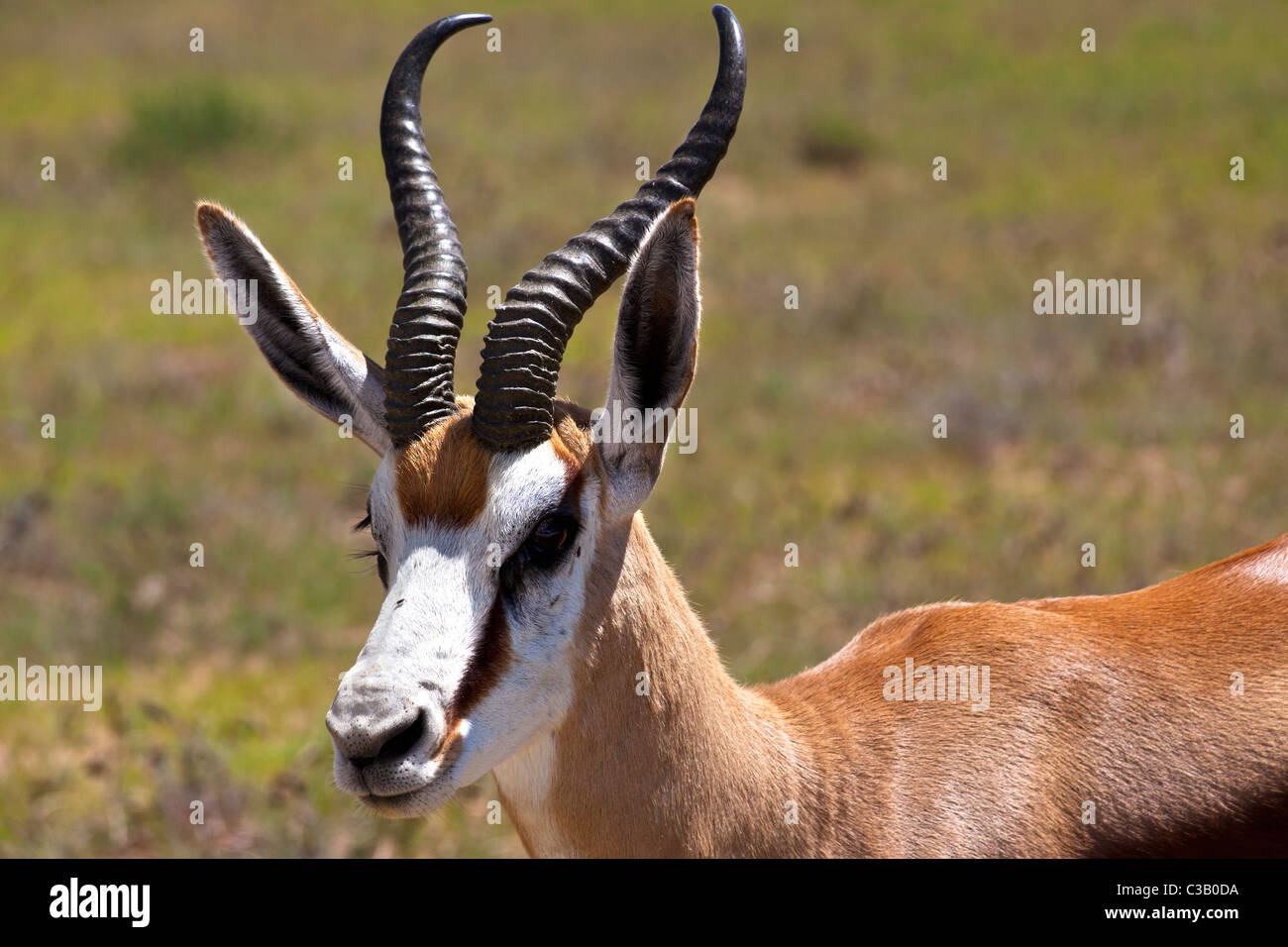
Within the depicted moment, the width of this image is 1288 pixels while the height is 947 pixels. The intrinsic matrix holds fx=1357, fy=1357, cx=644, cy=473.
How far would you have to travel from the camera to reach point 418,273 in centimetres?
379

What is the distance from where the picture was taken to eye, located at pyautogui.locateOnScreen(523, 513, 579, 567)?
3.39 m

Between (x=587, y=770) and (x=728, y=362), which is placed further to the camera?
(x=728, y=362)

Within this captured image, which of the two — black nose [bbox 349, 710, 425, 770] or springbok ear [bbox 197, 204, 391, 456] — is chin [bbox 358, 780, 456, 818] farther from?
springbok ear [bbox 197, 204, 391, 456]

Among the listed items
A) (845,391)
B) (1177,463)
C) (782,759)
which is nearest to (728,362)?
(845,391)

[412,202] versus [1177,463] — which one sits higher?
[412,202]

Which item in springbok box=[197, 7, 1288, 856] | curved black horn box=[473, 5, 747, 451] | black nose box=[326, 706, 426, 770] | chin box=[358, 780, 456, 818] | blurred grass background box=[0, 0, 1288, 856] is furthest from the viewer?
blurred grass background box=[0, 0, 1288, 856]

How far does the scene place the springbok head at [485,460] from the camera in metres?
3.10

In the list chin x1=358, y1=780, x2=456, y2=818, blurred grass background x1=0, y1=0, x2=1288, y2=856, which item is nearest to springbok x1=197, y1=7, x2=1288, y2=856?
chin x1=358, y1=780, x2=456, y2=818

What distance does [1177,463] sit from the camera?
10086 millimetres

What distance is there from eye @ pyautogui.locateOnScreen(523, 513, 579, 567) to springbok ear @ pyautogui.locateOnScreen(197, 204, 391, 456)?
61cm

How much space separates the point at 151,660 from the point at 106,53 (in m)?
20.3

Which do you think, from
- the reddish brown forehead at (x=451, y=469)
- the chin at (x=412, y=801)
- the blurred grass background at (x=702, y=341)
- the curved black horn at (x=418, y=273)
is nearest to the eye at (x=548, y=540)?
the reddish brown forehead at (x=451, y=469)

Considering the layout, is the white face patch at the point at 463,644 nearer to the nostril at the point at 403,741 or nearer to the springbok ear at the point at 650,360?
the nostril at the point at 403,741
